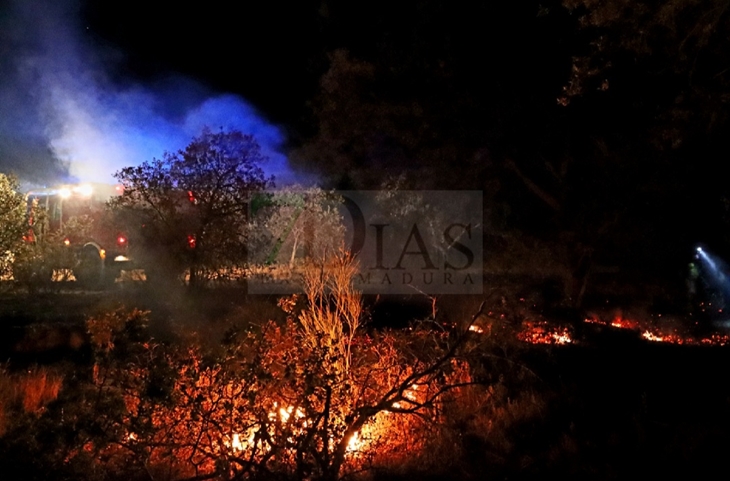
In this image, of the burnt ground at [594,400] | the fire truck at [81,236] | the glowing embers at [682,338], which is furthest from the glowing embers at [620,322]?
the fire truck at [81,236]

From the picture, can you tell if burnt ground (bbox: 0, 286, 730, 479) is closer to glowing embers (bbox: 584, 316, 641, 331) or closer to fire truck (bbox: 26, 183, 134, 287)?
glowing embers (bbox: 584, 316, 641, 331)

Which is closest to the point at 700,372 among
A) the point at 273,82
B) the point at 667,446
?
the point at 667,446

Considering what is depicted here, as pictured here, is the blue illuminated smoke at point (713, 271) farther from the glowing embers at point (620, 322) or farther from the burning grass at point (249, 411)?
the burning grass at point (249, 411)

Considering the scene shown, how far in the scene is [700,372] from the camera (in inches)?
281

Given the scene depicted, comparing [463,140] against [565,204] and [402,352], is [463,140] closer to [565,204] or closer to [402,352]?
[565,204]

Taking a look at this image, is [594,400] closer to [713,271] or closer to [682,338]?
[682,338]

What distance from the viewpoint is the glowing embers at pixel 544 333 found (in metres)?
9.26

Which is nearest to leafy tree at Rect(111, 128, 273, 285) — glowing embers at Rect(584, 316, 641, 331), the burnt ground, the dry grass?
the burnt ground

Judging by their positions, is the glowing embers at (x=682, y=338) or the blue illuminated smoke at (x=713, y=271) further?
the blue illuminated smoke at (x=713, y=271)

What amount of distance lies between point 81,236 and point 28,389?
491 inches

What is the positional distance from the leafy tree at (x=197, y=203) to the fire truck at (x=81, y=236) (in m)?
1.80

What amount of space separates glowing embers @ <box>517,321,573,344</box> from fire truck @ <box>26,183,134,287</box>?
8303mm

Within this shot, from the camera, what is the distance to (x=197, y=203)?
11.7 metres

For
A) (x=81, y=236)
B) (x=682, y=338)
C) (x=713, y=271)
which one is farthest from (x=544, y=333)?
(x=81, y=236)
